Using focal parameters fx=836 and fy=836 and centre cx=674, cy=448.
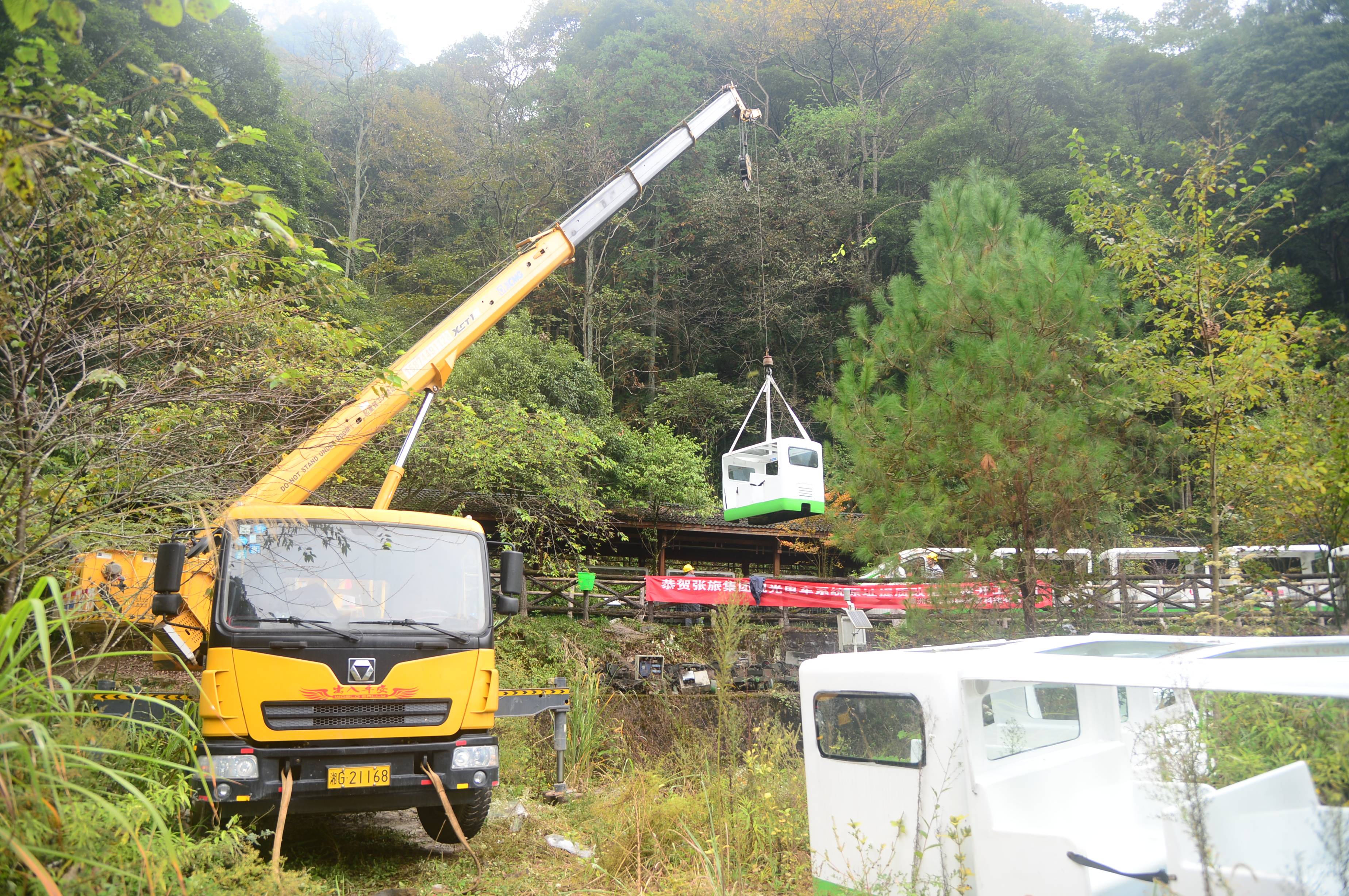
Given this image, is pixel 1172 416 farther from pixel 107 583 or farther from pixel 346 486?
pixel 346 486

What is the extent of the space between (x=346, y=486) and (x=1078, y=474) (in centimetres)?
1029

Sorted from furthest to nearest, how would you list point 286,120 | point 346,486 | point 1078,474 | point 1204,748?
point 286,120 < point 346,486 < point 1078,474 < point 1204,748

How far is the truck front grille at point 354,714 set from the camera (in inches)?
194

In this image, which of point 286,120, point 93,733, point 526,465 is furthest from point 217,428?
point 286,120

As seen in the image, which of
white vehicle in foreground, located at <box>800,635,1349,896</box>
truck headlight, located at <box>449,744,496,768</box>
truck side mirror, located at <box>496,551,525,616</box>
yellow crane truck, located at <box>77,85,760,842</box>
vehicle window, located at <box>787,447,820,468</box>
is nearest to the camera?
white vehicle in foreground, located at <box>800,635,1349,896</box>

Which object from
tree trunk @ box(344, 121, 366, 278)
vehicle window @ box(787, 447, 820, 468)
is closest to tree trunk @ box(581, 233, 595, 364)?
tree trunk @ box(344, 121, 366, 278)

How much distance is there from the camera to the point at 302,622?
16.6 ft

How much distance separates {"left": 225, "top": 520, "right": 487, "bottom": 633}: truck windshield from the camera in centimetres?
510

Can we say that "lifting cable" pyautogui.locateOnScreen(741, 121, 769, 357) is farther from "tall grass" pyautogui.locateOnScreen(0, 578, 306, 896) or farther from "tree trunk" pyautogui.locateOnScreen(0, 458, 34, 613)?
"tall grass" pyautogui.locateOnScreen(0, 578, 306, 896)

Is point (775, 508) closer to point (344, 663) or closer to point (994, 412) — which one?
point (994, 412)

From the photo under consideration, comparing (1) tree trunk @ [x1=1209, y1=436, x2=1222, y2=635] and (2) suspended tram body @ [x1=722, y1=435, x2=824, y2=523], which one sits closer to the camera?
(1) tree trunk @ [x1=1209, y1=436, x2=1222, y2=635]

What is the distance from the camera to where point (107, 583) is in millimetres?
5086

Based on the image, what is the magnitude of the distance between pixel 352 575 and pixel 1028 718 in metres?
4.07

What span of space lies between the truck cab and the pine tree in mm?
4268
